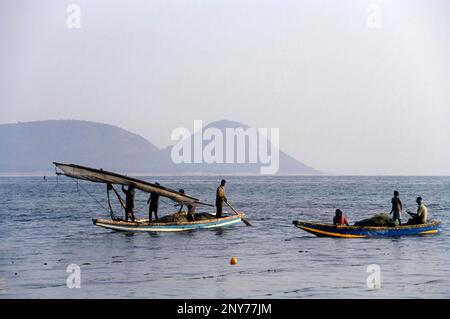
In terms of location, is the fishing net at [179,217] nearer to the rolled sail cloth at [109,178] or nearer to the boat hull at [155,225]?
the boat hull at [155,225]

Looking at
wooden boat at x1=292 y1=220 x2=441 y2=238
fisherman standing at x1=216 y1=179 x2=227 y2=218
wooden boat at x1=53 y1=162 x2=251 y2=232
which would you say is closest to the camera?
wooden boat at x1=292 y1=220 x2=441 y2=238

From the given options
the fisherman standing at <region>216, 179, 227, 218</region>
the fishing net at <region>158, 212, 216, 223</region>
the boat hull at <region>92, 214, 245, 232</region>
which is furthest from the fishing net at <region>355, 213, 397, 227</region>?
the fishing net at <region>158, 212, 216, 223</region>

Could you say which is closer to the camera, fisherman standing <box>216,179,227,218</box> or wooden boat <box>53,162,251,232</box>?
wooden boat <box>53,162,251,232</box>

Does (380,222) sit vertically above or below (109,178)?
below

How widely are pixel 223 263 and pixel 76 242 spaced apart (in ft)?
37.3

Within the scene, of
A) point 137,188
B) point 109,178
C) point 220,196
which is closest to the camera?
point 109,178

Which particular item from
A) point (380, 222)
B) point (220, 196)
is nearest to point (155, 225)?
point (220, 196)

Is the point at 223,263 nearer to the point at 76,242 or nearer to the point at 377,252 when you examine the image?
the point at 377,252

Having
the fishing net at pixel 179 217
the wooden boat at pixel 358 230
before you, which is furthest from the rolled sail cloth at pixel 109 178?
the wooden boat at pixel 358 230

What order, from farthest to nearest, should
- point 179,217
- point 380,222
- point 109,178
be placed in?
point 179,217, point 109,178, point 380,222

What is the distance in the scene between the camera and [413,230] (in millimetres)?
39281

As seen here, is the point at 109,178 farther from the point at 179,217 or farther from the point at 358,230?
the point at 358,230

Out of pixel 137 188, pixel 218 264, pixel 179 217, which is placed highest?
pixel 137 188

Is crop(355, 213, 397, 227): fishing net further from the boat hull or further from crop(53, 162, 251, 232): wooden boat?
the boat hull
